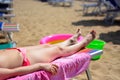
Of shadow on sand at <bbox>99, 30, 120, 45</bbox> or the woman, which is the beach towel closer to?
the woman

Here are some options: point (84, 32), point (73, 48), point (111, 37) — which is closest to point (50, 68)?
point (73, 48)

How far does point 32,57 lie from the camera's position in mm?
2672

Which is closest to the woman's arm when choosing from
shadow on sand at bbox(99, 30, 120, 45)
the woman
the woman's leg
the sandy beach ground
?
the woman

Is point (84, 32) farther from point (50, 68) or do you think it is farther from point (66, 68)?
point (50, 68)

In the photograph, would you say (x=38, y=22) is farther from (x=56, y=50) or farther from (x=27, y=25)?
(x=56, y=50)

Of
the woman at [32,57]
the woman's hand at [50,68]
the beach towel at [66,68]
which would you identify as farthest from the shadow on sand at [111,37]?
the woman's hand at [50,68]

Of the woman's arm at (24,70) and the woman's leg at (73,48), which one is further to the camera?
the woman's leg at (73,48)

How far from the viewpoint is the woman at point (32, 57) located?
2.27 meters

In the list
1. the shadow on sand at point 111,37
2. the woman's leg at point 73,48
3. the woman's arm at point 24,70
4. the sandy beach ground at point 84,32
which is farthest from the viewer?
the shadow on sand at point 111,37

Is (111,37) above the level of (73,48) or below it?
below

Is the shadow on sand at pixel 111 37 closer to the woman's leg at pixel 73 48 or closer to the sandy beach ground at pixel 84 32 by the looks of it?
the sandy beach ground at pixel 84 32

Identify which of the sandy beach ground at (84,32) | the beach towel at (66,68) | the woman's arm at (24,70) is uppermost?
the woman's arm at (24,70)

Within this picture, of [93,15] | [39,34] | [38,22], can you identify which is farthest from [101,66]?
[93,15]

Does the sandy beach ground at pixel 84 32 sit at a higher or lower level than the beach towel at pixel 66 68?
lower
